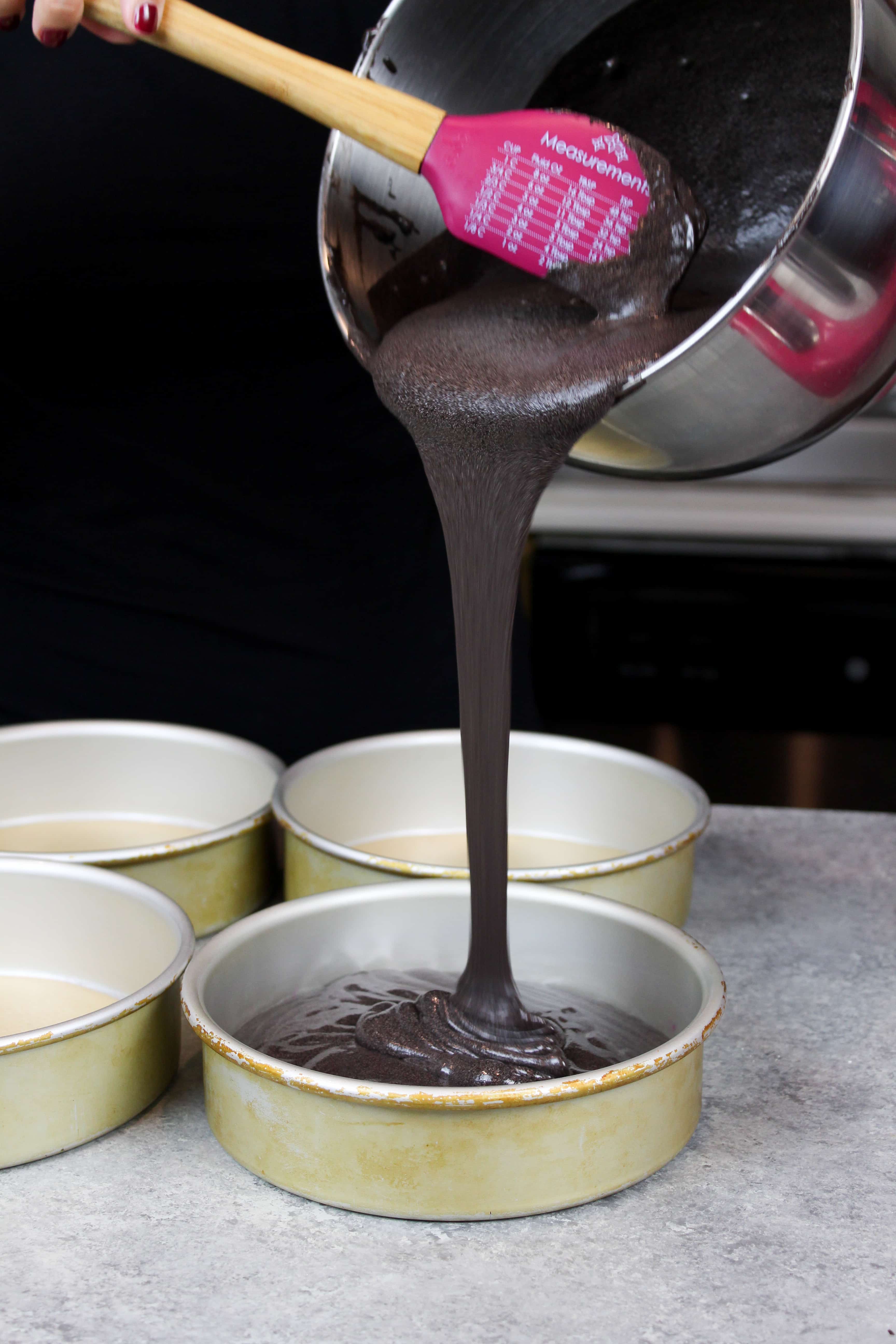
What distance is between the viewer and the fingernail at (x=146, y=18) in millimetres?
822

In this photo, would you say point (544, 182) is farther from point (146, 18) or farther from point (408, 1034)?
point (408, 1034)

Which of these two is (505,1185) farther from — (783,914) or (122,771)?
(122,771)

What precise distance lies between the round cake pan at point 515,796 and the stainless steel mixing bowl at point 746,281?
0.38 metres

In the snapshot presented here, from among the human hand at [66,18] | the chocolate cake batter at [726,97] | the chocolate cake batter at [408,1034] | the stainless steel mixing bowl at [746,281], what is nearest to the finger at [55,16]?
the human hand at [66,18]

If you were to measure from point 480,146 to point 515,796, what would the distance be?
60 cm

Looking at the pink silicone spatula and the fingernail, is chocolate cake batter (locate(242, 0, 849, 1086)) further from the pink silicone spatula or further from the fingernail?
the fingernail

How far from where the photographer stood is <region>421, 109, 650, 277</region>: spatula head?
83 cm

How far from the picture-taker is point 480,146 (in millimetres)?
845

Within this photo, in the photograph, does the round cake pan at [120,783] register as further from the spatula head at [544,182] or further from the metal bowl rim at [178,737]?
the spatula head at [544,182]


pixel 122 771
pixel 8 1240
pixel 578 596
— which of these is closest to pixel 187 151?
pixel 122 771

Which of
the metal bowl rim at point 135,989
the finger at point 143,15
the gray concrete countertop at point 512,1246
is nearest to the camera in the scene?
the gray concrete countertop at point 512,1246

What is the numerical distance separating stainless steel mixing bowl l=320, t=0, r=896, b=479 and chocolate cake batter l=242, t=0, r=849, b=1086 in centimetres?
3

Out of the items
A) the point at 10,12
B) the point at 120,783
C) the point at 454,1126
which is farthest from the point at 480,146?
the point at 120,783

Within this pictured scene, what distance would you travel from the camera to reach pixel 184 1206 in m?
0.70
